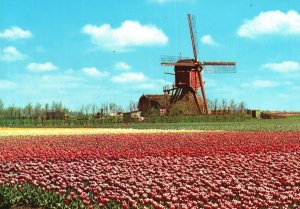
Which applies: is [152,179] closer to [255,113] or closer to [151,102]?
[255,113]

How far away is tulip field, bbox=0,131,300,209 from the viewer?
8742 millimetres

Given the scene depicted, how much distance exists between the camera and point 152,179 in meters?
10.5

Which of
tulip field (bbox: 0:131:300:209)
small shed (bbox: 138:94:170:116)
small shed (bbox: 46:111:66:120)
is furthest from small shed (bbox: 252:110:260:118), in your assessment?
tulip field (bbox: 0:131:300:209)

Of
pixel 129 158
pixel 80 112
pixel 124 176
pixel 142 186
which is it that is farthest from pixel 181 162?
pixel 80 112

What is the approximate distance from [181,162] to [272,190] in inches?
163

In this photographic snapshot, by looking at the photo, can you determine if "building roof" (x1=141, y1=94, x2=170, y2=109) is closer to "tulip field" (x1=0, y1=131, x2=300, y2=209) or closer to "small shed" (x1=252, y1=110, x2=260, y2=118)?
"small shed" (x1=252, y1=110, x2=260, y2=118)

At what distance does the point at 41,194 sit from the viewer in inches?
388

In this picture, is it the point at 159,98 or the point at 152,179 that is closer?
the point at 152,179

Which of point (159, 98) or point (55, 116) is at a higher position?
point (159, 98)

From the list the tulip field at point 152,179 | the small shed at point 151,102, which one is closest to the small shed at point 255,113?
the small shed at point 151,102

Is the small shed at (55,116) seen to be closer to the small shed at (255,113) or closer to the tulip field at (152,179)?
the small shed at (255,113)

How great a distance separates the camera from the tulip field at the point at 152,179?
344 inches

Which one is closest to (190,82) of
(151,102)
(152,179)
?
(151,102)

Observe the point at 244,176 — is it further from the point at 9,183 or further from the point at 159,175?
the point at 9,183
